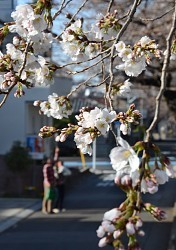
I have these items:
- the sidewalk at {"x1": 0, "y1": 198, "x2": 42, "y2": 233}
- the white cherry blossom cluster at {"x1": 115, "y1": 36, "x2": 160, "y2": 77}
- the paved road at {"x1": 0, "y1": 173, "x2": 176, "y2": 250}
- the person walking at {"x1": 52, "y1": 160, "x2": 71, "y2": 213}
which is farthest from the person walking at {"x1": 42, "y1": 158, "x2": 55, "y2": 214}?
the white cherry blossom cluster at {"x1": 115, "y1": 36, "x2": 160, "y2": 77}

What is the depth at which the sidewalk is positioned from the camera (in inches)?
579

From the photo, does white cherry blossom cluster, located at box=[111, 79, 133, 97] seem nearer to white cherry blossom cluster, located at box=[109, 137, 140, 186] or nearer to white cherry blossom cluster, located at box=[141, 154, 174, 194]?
white cherry blossom cluster, located at box=[141, 154, 174, 194]

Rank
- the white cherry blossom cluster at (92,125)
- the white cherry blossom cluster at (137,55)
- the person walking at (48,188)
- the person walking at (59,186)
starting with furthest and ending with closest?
the person walking at (59,186) < the person walking at (48,188) < the white cherry blossom cluster at (137,55) < the white cherry blossom cluster at (92,125)

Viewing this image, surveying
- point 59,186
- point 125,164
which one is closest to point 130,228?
point 125,164

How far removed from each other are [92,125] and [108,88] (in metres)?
0.36

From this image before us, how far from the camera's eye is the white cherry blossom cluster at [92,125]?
3154 millimetres

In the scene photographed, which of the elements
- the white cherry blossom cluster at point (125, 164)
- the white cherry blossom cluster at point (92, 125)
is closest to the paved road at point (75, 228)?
the white cherry blossom cluster at point (92, 125)

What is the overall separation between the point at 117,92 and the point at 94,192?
17.4 meters

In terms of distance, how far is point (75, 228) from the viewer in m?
13.9

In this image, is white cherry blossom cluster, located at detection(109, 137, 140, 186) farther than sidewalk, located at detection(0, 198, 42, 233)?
No

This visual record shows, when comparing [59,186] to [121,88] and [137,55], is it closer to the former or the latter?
[121,88]

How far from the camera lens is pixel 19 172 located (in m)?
19.8

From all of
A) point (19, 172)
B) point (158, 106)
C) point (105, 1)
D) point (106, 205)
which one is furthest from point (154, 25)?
point (158, 106)

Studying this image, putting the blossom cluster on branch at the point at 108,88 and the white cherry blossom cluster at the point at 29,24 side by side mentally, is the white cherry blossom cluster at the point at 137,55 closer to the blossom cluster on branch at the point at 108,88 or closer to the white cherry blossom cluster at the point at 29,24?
the blossom cluster on branch at the point at 108,88
